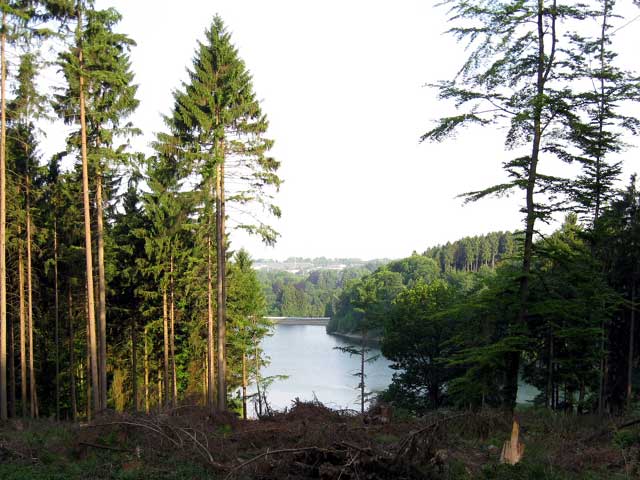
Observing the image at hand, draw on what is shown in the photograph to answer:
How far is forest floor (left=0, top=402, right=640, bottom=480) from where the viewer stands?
542 centimetres

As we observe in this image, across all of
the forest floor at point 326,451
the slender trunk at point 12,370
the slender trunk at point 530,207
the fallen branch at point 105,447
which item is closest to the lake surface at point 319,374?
the slender trunk at point 12,370

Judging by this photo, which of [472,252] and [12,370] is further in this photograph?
[472,252]

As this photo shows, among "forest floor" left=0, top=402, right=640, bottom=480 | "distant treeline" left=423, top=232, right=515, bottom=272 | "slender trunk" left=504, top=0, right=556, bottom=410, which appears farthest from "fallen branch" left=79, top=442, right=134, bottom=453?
"distant treeline" left=423, top=232, right=515, bottom=272

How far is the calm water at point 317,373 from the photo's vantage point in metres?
32.1

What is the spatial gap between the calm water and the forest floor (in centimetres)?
1145

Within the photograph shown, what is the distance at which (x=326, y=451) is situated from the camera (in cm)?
549

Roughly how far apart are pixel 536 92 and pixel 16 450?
11.0 metres

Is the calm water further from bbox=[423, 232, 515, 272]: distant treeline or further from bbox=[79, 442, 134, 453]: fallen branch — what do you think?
bbox=[423, 232, 515, 272]: distant treeline

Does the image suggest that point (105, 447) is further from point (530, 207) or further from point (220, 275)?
point (530, 207)

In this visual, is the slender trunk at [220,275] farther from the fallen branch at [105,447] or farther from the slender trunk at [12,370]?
the slender trunk at [12,370]

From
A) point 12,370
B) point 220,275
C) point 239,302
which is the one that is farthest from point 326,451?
point 239,302

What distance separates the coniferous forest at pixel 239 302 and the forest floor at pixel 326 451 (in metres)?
0.04

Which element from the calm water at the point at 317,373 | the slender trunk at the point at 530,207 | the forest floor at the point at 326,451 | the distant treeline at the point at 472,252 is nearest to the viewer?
the forest floor at the point at 326,451

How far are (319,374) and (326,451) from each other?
3785cm
